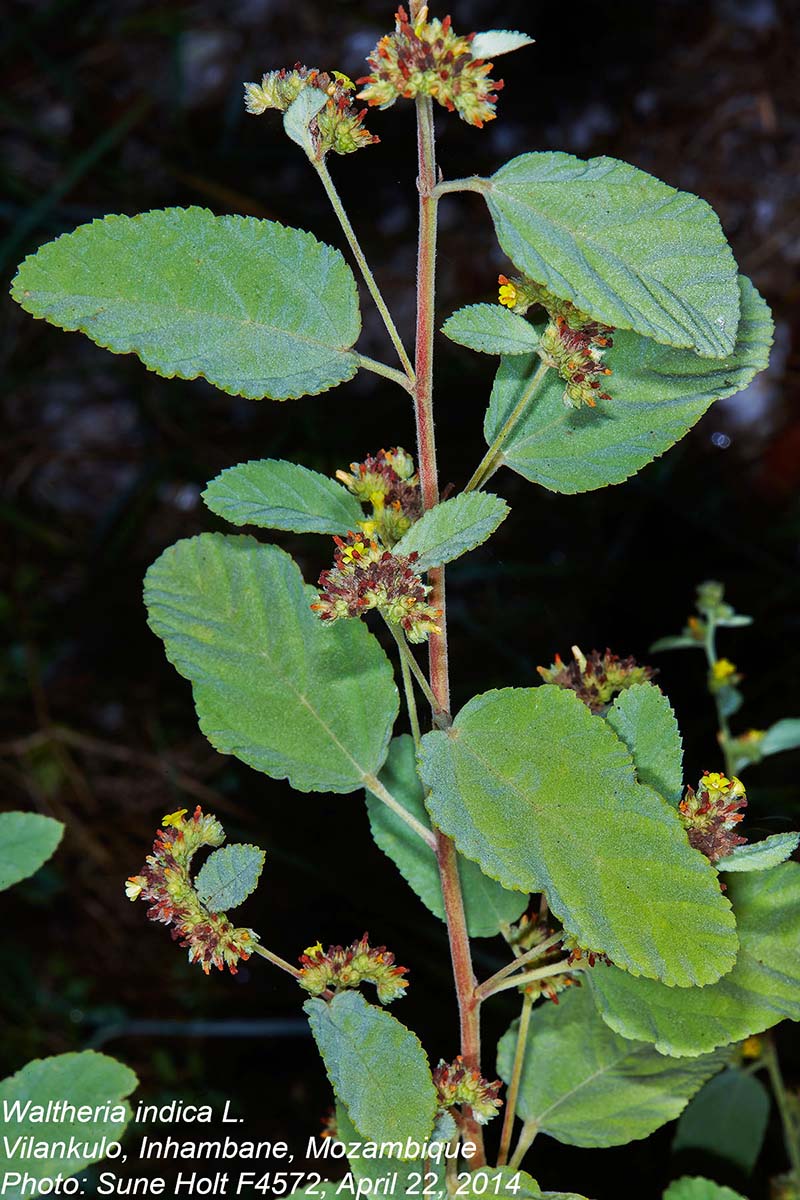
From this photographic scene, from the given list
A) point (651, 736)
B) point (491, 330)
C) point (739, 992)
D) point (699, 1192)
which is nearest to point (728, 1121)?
point (699, 1192)

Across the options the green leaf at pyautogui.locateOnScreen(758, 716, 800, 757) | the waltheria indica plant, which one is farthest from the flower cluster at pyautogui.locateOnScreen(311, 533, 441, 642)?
the green leaf at pyautogui.locateOnScreen(758, 716, 800, 757)

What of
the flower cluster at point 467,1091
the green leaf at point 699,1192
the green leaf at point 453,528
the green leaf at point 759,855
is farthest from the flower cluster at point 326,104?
the green leaf at point 699,1192

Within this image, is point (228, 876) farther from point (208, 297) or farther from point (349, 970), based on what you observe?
point (208, 297)

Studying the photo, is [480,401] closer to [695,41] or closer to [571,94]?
[571,94]

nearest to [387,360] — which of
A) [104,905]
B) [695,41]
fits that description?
[695,41]

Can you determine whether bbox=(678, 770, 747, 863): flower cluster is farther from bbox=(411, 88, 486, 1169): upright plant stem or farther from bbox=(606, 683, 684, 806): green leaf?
bbox=(411, 88, 486, 1169): upright plant stem

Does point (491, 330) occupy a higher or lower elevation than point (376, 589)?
higher

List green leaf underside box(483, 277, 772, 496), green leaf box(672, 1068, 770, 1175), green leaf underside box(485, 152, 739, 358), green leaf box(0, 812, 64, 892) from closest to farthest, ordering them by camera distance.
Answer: green leaf underside box(485, 152, 739, 358)
green leaf underside box(483, 277, 772, 496)
green leaf box(0, 812, 64, 892)
green leaf box(672, 1068, 770, 1175)
